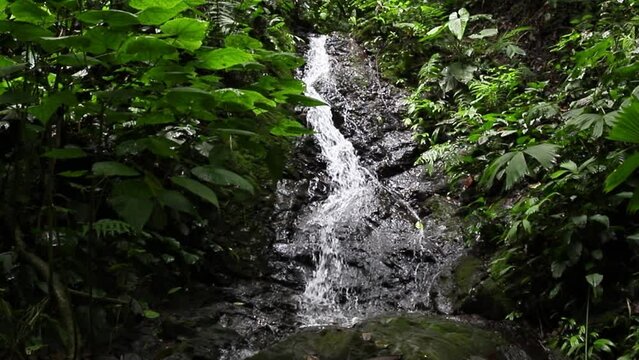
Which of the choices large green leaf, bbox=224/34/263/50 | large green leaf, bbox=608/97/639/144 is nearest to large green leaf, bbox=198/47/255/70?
large green leaf, bbox=224/34/263/50

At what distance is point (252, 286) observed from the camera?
4.59m

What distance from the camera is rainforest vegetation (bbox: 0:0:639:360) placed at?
1.24m

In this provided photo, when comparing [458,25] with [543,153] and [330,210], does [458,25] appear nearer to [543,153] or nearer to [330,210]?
[330,210]

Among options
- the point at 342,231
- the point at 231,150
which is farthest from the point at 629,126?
the point at 342,231

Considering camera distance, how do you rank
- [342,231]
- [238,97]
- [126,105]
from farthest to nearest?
[342,231] < [126,105] < [238,97]

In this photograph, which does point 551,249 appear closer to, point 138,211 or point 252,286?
point 252,286

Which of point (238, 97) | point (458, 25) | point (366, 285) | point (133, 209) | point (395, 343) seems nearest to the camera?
point (133, 209)

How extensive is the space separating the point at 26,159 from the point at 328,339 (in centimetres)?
229

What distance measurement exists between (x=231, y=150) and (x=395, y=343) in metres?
2.44

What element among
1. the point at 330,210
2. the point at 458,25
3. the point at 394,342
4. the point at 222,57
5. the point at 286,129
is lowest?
the point at 394,342

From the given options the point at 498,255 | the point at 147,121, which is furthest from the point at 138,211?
the point at 498,255

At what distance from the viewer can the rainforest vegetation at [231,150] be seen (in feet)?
4.06

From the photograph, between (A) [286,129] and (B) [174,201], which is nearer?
(B) [174,201]

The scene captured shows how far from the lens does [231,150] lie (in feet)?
4.53
